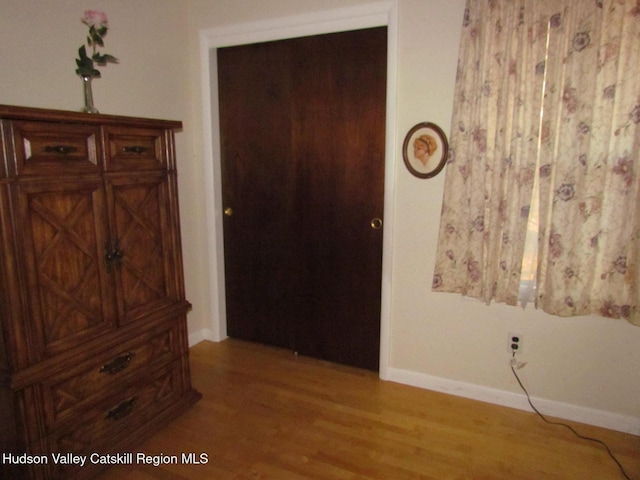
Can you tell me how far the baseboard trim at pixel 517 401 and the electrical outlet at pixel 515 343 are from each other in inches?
10.5

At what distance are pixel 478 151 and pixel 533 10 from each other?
679 mm

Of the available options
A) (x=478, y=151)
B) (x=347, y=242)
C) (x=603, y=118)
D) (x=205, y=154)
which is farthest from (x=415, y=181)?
(x=205, y=154)

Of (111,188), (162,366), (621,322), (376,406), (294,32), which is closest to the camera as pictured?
(111,188)

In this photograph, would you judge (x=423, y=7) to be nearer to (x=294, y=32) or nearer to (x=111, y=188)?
(x=294, y=32)

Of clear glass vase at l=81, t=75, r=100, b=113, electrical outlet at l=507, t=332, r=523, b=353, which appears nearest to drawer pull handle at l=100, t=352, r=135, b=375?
clear glass vase at l=81, t=75, r=100, b=113

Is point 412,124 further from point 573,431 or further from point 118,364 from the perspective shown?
point 118,364

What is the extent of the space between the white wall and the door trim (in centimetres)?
5

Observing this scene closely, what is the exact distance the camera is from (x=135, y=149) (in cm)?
196

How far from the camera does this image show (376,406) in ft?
7.80

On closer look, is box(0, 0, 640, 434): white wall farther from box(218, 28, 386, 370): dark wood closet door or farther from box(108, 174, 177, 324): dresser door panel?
box(108, 174, 177, 324): dresser door panel

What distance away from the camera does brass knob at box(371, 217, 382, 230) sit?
2.55 meters

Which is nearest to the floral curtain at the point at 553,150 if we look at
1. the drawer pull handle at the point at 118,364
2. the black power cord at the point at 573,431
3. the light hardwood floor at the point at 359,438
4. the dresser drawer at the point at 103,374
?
the black power cord at the point at 573,431

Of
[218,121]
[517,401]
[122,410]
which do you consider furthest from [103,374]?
[517,401]

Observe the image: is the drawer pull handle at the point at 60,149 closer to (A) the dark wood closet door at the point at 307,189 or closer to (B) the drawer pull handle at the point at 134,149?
(B) the drawer pull handle at the point at 134,149
